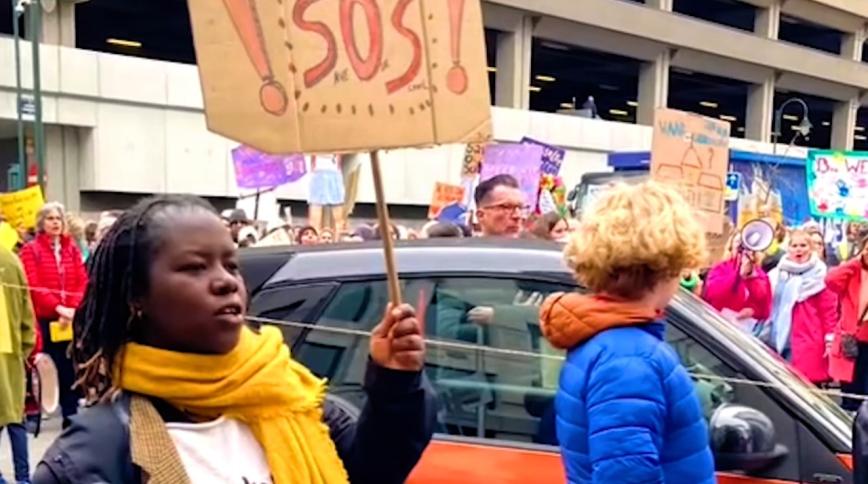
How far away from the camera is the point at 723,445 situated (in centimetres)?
285

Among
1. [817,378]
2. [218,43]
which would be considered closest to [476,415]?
[218,43]

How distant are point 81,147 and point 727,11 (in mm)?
26679

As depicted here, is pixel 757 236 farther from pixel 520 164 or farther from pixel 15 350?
pixel 15 350

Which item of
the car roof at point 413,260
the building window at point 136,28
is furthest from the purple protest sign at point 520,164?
the building window at point 136,28

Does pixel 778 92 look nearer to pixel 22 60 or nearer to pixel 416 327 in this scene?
pixel 22 60

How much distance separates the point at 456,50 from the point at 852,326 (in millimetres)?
5668

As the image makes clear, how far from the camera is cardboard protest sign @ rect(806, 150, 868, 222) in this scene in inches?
472

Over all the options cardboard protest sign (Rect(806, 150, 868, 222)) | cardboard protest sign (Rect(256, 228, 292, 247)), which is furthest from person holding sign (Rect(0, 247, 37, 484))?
cardboard protest sign (Rect(806, 150, 868, 222))

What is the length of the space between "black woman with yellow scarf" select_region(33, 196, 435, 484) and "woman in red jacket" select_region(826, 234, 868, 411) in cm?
579

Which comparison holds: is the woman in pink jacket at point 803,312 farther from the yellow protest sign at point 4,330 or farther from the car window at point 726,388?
the yellow protest sign at point 4,330

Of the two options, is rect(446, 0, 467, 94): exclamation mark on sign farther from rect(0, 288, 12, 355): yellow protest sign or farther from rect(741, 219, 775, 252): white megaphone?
rect(741, 219, 775, 252): white megaphone

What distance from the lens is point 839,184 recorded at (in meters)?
12.1

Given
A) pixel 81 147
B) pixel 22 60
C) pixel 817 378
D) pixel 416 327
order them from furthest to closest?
1. pixel 81 147
2. pixel 22 60
3. pixel 817 378
4. pixel 416 327

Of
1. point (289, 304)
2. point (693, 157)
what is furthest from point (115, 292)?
point (693, 157)
